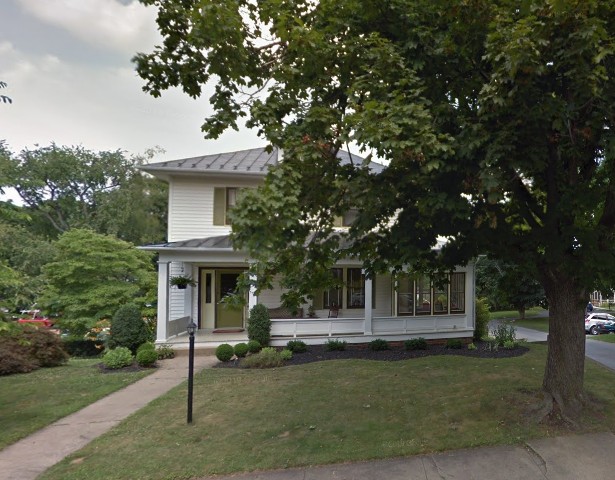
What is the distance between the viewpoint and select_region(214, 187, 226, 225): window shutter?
535 inches

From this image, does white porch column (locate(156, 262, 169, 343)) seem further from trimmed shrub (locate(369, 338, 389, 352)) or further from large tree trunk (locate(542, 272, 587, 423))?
large tree trunk (locate(542, 272, 587, 423))

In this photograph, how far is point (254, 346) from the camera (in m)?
10.9

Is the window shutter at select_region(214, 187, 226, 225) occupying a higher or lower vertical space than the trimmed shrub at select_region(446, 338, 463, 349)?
higher

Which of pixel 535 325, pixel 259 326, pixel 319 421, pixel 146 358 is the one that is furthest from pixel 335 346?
pixel 535 325

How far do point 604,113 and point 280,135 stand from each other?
12.6 feet

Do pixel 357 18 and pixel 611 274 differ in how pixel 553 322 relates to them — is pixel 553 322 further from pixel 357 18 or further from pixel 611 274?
pixel 357 18

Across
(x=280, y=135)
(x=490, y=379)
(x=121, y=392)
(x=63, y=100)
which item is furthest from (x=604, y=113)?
(x=63, y=100)

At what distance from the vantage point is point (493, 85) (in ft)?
12.9

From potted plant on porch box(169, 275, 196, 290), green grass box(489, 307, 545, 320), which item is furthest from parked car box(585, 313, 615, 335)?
potted plant on porch box(169, 275, 196, 290)

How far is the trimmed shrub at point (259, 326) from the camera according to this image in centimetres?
1134

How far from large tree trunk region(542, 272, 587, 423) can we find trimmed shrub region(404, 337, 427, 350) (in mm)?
6047

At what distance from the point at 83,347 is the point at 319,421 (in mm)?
11095

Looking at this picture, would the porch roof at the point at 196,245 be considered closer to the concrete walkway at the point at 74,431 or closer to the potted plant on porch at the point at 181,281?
the potted plant on porch at the point at 181,281

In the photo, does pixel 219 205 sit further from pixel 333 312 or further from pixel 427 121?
pixel 427 121
